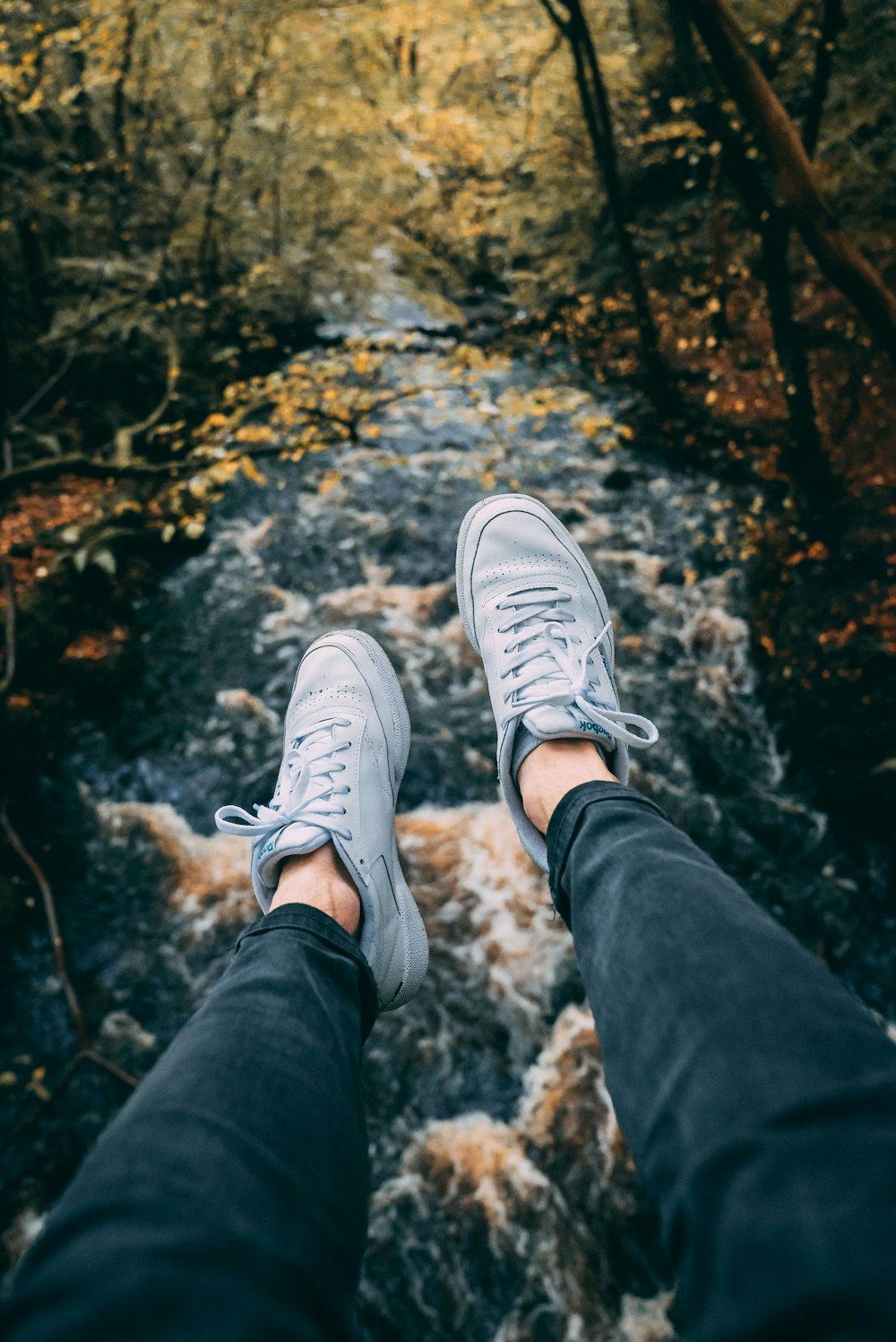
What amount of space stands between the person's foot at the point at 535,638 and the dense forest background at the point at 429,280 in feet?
5.08

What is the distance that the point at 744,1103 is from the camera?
2.49ft

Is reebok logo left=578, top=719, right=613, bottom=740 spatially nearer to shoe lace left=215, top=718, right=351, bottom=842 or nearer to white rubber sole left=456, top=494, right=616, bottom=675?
shoe lace left=215, top=718, right=351, bottom=842

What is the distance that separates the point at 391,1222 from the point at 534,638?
6.66 ft

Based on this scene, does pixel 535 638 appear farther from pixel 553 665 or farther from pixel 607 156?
pixel 607 156

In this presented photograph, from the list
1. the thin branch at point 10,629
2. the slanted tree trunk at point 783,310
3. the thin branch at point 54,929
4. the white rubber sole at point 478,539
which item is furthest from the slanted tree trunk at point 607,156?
the thin branch at point 54,929

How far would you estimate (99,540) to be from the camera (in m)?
3.74

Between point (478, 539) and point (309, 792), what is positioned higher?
point (478, 539)

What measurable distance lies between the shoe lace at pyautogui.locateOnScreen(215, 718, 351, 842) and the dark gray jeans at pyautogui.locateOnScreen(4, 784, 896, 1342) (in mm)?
579

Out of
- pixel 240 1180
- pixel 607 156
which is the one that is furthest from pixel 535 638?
pixel 607 156

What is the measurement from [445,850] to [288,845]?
1509mm

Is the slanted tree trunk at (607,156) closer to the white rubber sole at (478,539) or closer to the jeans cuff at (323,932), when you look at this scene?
the white rubber sole at (478,539)

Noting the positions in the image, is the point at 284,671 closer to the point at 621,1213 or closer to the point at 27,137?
the point at 621,1213

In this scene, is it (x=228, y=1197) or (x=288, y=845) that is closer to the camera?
(x=228, y=1197)

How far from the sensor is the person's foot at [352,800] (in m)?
1.60
